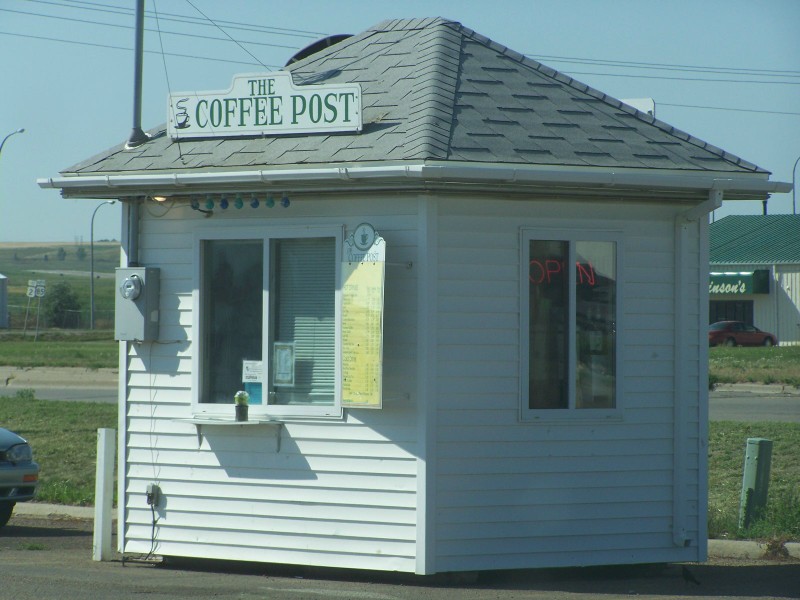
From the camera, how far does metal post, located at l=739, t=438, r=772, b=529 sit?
9625 millimetres

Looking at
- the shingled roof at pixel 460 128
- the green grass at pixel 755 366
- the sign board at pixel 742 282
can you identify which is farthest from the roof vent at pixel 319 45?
the sign board at pixel 742 282

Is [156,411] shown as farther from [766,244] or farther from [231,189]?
[766,244]

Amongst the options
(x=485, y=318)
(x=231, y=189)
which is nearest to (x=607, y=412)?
(x=485, y=318)

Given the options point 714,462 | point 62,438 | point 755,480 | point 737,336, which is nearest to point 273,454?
point 755,480

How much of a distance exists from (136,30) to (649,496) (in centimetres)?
610

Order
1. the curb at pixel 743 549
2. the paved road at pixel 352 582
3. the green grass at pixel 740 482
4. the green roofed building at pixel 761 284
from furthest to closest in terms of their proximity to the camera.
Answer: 1. the green roofed building at pixel 761 284
2. the green grass at pixel 740 482
3. the curb at pixel 743 549
4. the paved road at pixel 352 582

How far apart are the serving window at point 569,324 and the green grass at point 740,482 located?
96.9 inches

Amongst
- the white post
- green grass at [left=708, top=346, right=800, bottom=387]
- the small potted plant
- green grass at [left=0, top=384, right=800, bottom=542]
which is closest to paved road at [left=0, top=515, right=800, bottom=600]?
the white post

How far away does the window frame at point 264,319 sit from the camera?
793 centimetres

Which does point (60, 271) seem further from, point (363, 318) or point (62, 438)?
point (363, 318)

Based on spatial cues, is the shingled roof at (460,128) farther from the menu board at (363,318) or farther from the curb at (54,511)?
the curb at (54,511)

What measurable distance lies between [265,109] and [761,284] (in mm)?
43127

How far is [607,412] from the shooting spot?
8055mm

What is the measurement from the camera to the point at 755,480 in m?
9.69
